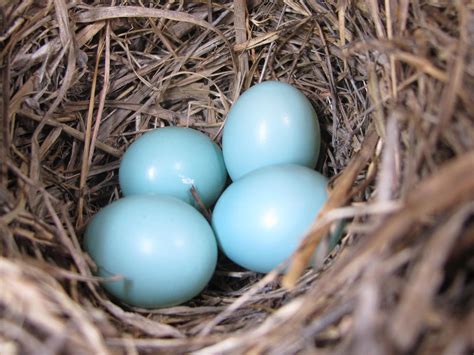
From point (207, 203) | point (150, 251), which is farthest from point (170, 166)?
point (150, 251)

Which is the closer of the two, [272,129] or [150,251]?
[150,251]

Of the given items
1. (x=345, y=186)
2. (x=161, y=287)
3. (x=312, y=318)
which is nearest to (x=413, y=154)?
(x=345, y=186)

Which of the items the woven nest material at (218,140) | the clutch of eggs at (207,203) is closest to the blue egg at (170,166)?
the clutch of eggs at (207,203)

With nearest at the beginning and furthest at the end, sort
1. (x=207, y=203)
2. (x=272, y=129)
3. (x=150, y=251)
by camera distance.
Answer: (x=150, y=251)
(x=272, y=129)
(x=207, y=203)

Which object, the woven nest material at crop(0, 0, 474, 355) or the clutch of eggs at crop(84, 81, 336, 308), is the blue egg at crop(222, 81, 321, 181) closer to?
the clutch of eggs at crop(84, 81, 336, 308)

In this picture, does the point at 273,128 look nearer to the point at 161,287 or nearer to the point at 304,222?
the point at 304,222

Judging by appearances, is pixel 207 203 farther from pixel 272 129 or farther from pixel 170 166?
pixel 272 129

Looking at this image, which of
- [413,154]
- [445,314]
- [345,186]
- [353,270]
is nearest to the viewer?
[445,314]

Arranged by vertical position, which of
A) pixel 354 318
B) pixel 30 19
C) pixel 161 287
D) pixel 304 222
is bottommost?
pixel 161 287
